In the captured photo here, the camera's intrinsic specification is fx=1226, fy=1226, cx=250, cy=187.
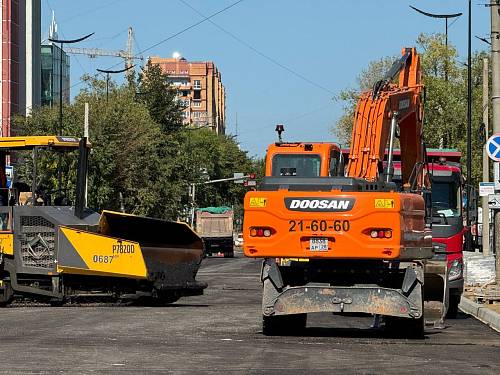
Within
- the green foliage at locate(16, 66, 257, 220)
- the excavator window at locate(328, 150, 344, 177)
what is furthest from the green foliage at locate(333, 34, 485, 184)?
the excavator window at locate(328, 150, 344, 177)

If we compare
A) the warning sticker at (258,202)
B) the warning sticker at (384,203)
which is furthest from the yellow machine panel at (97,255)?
the warning sticker at (384,203)

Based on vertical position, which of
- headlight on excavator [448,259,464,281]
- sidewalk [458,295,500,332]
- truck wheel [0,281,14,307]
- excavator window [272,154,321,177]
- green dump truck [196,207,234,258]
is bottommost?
green dump truck [196,207,234,258]

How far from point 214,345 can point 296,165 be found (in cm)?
1198

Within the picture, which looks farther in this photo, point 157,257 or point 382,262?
point 157,257

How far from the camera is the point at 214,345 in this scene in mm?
15844

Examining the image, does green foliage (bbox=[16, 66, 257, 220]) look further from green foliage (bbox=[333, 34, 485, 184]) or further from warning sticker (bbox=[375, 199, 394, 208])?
warning sticker (bbox=[375, 199, 394, 208])

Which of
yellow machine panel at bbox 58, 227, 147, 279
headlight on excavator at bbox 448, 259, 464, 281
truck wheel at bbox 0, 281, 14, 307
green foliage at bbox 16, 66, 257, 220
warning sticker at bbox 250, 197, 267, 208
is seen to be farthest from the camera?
green foliage at bbox 16, 66, 257, 220

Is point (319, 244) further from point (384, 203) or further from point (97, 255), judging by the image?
point (97, 255)

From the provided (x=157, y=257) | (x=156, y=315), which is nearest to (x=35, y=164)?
(x=157, y=257)

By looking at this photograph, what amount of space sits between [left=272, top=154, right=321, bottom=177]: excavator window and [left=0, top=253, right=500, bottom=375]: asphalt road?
4813mm

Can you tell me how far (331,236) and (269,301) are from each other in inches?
51.3

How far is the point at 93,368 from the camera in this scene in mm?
12836

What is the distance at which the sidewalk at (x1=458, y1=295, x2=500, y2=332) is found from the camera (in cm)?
2129

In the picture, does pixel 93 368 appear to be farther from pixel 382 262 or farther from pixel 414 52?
pixel 414 52
